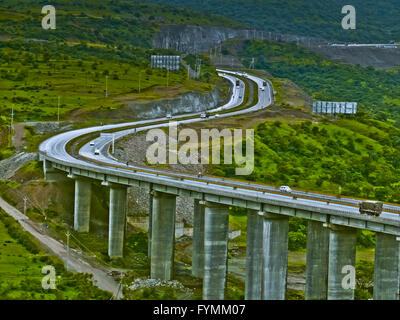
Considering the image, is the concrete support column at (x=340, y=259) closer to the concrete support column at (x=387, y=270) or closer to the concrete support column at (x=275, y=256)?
the concrete support column at (x=387, y=270)

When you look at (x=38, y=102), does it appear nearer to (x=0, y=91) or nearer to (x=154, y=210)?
(x=0, y=91)

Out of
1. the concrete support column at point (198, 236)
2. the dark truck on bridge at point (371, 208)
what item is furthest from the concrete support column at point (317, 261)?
the concrete support column at point (198, 236)

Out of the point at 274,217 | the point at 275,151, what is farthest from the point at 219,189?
the point at 275,151

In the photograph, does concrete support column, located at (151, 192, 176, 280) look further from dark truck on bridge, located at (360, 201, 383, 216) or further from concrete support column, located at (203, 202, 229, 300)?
dark truck on bridge, located at (360, 201, 383, 216)

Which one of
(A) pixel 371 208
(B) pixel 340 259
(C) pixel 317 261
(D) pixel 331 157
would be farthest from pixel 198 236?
(D) pixel 331 157

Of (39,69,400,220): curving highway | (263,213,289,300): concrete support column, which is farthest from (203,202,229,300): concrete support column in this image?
(263,213,289,300): concrete support column

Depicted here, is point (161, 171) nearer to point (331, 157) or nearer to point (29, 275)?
point (29, 275)

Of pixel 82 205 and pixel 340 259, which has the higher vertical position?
pixel 340 259

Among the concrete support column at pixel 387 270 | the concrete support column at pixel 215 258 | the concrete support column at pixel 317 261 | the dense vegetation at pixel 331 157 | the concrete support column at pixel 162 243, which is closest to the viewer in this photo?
the concrete support column at pixel 387 270
